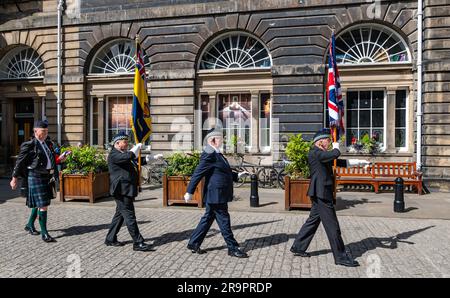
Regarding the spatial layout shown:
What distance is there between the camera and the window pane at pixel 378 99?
46.4 feet

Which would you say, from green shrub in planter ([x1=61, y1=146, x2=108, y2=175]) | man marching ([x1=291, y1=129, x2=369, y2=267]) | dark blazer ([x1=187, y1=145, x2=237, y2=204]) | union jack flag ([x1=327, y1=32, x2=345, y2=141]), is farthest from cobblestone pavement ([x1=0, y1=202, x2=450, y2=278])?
union jack flag ([x1=327, y1=32, x2=345, y2=141])

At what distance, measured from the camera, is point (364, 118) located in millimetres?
14297

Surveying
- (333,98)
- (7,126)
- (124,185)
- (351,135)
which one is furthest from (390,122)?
(7,126)

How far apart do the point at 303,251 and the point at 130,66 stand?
42.8 ft

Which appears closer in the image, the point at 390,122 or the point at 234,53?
the point at 390,122

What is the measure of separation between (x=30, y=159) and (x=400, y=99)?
1258 centimetres

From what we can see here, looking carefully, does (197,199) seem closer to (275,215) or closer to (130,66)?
(275,215)

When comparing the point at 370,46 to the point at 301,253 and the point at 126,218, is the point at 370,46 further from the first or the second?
the point at 126,218

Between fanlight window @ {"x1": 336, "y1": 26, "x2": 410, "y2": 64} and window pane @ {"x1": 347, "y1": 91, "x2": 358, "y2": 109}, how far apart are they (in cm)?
117

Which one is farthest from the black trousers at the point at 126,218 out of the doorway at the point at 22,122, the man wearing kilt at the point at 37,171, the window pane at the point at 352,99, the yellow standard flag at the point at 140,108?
the doorway at the point at 22,122

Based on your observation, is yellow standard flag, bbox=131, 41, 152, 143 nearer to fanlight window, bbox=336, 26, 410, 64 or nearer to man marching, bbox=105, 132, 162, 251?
man marching, bbox=105, 132, 162, 251

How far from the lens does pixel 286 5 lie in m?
14.2
